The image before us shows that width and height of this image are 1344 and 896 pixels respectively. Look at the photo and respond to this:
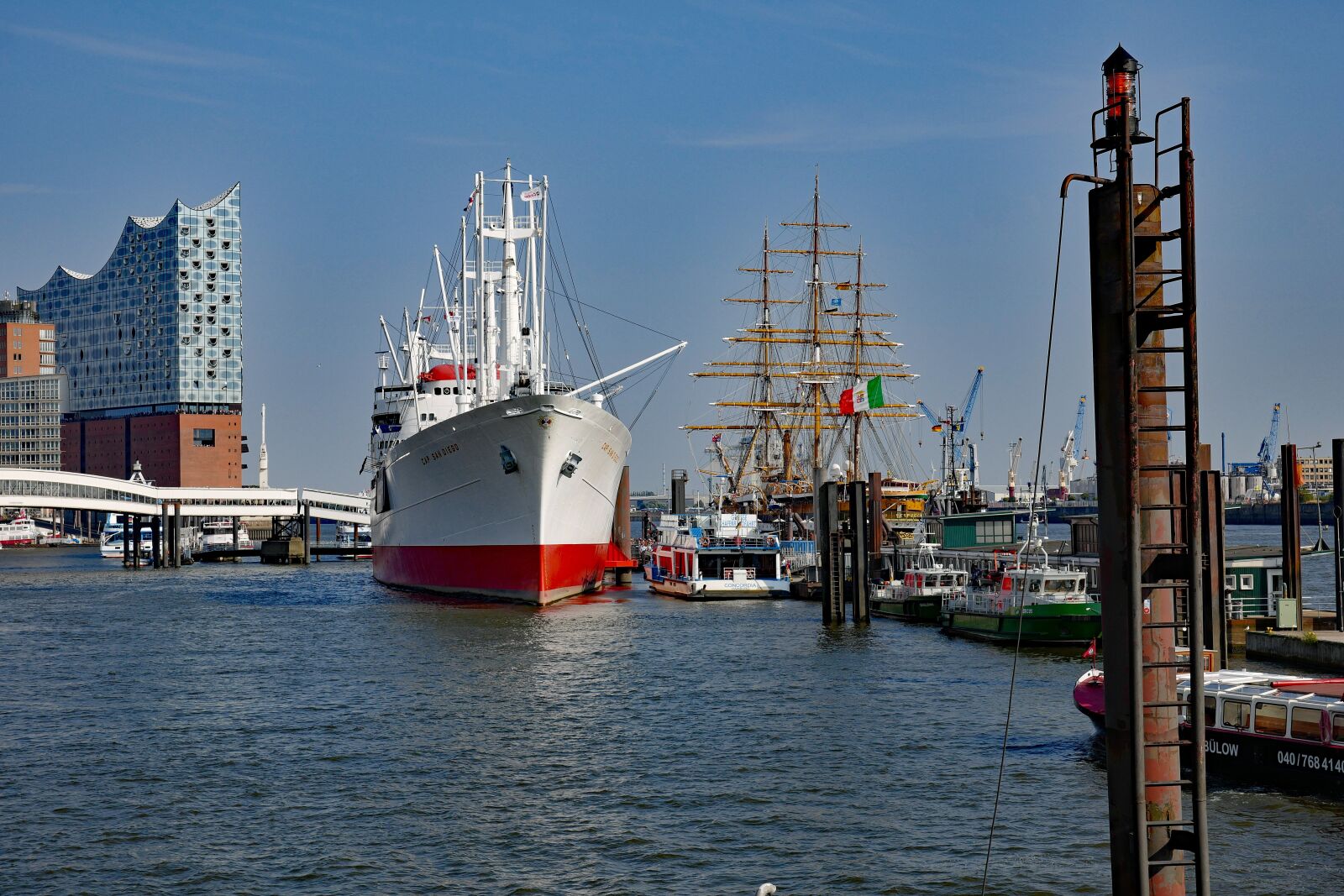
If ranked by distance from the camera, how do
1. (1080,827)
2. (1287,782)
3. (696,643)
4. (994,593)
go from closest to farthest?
1. (1080,827)
2. (1287,782)
3. (696,643)
4. (994,593)

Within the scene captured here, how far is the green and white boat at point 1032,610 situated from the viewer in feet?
149

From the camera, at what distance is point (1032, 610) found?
46.2m

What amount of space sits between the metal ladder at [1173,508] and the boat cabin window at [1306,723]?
49.9 feet

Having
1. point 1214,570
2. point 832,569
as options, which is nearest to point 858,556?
point 832,569

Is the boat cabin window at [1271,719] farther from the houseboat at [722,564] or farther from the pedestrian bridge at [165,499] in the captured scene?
the pedestrian bridge at [165,499]

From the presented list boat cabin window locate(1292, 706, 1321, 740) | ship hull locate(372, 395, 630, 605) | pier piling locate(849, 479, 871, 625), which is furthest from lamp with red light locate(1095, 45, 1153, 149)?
ship hull locate(372, 395, 630, 605)

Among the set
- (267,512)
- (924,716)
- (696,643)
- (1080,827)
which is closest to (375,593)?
(696,643)

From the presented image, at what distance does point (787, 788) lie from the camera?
2505 centimetres

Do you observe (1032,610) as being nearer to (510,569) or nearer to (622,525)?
(510,569)

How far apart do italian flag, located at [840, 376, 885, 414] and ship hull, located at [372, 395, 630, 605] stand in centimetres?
2895

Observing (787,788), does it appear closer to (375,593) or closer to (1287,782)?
(1287,782)

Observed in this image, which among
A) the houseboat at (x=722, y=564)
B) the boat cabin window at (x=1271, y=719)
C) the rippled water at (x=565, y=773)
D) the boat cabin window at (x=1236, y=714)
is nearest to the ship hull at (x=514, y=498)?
the houseboat at (x=722, y=564)

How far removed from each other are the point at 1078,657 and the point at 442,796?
2488cm

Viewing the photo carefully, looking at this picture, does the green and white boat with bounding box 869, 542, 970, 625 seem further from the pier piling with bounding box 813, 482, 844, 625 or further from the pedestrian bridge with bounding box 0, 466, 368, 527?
the pedestrian bridge with bounding box 0, 466, 368, 527
